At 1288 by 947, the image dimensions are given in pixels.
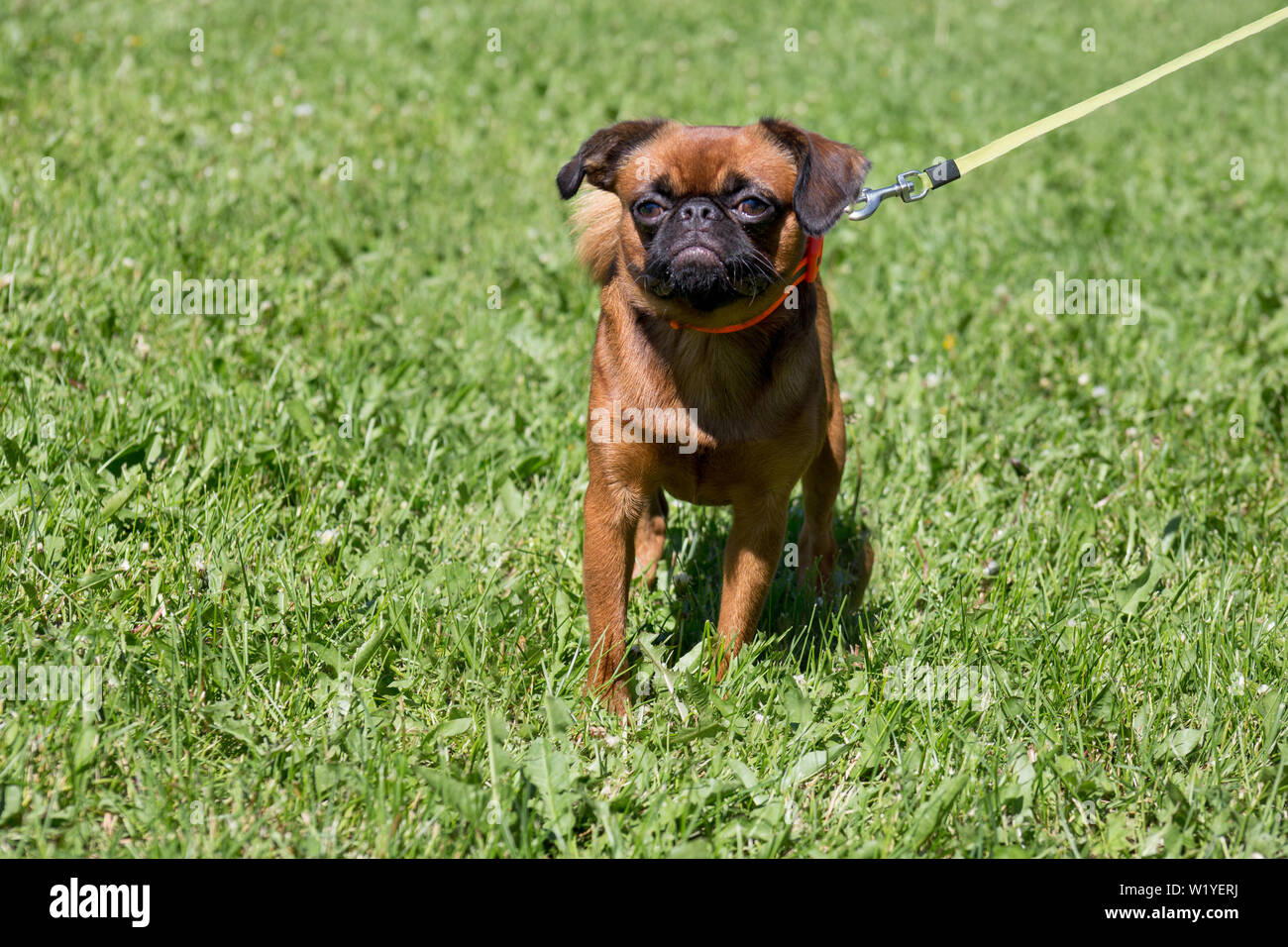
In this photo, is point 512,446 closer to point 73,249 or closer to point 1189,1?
point 73,249

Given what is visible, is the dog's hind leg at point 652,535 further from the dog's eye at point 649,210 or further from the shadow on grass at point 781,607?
the dog's eye at point 649,210

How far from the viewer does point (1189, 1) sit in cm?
1384

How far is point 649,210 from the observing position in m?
3.05

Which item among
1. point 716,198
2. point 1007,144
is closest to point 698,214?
point 716,198

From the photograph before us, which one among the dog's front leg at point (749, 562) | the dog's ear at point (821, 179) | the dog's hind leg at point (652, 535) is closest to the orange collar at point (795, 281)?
the dog's ear at point (821, 179)

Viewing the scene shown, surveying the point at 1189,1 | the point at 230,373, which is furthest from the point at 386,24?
the point at 1189,1

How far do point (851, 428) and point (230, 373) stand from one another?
247 centimetres

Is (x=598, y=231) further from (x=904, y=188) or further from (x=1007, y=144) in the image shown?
(x=1007, y=144)

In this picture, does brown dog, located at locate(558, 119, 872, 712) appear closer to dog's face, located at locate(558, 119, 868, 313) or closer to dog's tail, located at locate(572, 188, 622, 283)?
dog's face, located at locate(558, 119, 868, 313)

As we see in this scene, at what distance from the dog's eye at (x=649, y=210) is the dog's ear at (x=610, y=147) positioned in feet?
0.75

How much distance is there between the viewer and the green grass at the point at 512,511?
8.98 feet

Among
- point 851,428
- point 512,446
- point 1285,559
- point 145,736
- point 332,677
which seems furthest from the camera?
point 851,428

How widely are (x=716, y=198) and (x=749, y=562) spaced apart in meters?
1.00

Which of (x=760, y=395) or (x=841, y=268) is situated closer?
(x=760, y=395)
